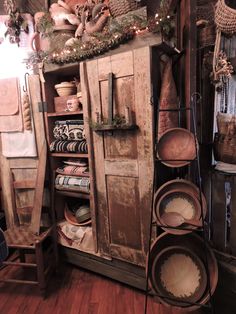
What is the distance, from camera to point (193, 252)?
1.51 meters

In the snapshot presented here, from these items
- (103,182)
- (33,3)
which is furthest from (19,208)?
(33,3)

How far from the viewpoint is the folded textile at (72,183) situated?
203cm

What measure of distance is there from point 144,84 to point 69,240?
5.15 feet

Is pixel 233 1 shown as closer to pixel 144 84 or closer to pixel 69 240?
pixel 144 84

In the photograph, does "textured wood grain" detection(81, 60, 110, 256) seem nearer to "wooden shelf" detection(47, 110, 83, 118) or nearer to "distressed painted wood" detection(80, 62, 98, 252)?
"distressed painted wood" detection(80, 62, 98, 252)

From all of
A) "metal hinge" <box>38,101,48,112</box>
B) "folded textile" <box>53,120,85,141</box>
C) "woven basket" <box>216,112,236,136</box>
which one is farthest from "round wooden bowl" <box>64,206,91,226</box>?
"woven basket" <box>216,112,236,136</box>

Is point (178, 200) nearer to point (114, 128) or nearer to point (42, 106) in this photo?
point (114, 128)

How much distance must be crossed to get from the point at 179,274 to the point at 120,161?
0.89m

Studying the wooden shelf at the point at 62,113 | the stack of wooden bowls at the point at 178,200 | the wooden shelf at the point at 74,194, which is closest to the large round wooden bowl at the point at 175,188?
the stack of wooden bowls at the point at 178,200

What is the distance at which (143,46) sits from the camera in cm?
157

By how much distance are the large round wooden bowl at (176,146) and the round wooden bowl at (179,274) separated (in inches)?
23.8

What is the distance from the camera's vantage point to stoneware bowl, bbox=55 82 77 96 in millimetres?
2115

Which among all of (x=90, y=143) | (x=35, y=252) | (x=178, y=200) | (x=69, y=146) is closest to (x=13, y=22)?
(x=69, y=146)

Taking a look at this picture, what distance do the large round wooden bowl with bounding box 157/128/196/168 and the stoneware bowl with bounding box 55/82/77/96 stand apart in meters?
1.08
